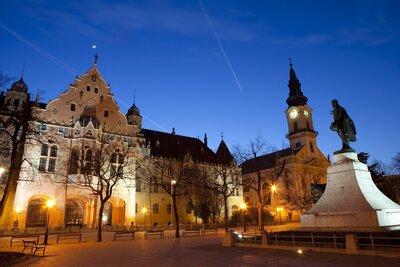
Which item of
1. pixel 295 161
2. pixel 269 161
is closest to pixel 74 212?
pixel 295 161

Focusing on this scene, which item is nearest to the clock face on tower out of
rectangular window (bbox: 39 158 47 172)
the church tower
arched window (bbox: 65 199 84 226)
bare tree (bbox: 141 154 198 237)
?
the church tower

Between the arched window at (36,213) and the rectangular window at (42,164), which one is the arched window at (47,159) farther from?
the arched window at (36,213)

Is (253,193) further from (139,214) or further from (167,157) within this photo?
(139,214)

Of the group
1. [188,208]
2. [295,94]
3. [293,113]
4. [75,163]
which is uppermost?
[295,94]

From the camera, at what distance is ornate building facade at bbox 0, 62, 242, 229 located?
40.2 metres

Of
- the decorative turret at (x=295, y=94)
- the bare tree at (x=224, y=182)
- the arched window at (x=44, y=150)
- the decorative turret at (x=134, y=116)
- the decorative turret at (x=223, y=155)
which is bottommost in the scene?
the bare tree at (x=224, y=182)

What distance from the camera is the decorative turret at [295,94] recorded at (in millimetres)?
88062

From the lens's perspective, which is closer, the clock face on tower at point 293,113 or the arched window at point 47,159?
the arched window at point 47,159

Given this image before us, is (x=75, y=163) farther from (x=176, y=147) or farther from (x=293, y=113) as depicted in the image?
(x=293, y=113)

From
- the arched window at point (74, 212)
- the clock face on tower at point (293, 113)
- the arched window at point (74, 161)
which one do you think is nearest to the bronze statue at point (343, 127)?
the arched window at point (74, 161)

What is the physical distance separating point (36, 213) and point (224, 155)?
44.2m

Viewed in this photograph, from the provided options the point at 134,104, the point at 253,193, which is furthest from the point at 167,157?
the point at 253,193

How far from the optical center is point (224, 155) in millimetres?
72500

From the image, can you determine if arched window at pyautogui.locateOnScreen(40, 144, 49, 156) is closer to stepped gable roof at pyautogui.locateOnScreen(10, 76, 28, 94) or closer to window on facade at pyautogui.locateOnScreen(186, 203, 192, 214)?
stepped gable roof at pyautogui.locateOnScreen(10, 76, 28, 94)
